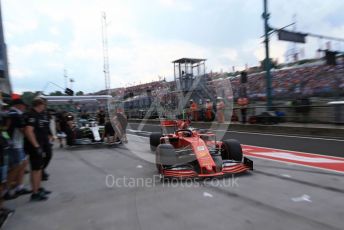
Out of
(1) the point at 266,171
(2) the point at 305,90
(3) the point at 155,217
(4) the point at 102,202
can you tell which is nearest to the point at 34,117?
(4) the point at 102,202

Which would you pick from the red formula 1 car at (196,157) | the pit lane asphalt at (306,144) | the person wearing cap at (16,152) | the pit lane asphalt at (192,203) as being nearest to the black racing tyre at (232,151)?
the red formula 1 car at (196,157)

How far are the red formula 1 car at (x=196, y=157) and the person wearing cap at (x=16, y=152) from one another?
7.92 feet

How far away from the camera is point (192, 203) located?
4805 millimetres

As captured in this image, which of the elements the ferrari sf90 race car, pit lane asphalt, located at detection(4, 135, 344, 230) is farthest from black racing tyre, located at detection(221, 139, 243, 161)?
the ferrari sf90 race car

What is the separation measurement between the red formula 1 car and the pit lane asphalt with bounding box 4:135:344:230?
0.23 m

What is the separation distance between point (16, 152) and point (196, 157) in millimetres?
3111

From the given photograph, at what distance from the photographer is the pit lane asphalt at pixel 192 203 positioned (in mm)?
4094

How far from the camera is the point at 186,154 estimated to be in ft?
21.7

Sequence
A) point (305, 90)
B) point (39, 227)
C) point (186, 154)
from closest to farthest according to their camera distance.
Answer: point (39, 227) → point (186, 154) → point (305, 90)

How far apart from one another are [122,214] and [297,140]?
8593 millimetres

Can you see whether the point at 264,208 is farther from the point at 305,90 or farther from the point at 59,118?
the point at 305,90

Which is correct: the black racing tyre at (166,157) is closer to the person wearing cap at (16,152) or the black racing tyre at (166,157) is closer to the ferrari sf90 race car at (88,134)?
the person wearing cap at (16,152)

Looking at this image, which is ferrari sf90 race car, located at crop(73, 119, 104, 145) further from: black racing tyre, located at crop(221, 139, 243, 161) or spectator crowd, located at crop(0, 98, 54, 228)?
black racing tyre, located at crop(221, 139, 243, 161)

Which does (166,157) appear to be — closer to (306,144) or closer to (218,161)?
(218,161)
